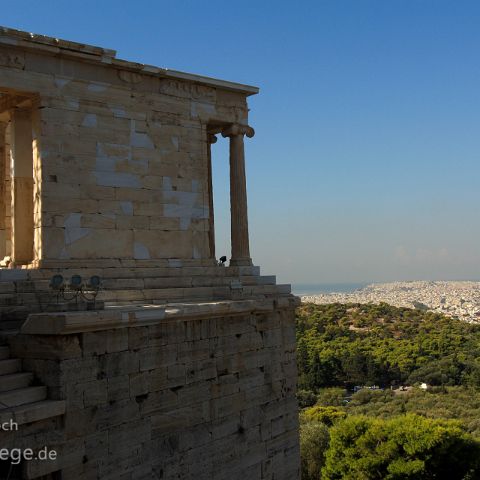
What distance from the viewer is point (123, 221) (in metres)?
11.5

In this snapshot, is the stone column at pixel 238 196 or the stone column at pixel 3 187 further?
the stone column at pixel 238 196

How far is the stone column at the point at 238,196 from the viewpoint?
13.1 metres

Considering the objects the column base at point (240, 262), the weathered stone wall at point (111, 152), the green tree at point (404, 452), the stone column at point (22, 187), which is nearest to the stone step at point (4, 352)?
the weathered stone wall at point (111, 152)

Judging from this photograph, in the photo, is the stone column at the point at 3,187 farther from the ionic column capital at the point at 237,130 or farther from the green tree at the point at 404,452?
the green tree at the point at 404,452

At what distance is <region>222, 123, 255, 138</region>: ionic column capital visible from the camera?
13.3 meters

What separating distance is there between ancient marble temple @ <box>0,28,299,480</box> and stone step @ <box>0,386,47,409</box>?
24 mm

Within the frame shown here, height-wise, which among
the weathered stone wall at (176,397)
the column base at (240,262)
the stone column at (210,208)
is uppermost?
the stone column at (210,208)

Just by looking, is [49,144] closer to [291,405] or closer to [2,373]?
[2,373]

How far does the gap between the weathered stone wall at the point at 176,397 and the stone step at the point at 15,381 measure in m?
0.15

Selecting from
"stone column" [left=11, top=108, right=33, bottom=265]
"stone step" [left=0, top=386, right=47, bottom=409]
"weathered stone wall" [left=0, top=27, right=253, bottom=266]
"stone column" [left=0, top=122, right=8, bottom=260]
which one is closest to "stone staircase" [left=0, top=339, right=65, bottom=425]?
"stone step" [left=0, top=386, right=47, bottom=409]

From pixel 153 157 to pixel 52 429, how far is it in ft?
20.3

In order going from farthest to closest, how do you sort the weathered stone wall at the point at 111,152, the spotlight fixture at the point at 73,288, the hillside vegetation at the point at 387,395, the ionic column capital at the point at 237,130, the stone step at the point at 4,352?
the hillside vegetation at the point at 387,395 < the ionic column capital at the point at 237,130 < the weathered stone wall at the point at 111,152 < the spotlight fixture at the point at 73,288 < the stone step at the point at 4,352

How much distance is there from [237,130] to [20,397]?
7.95m

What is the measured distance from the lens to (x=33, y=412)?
271 inches
